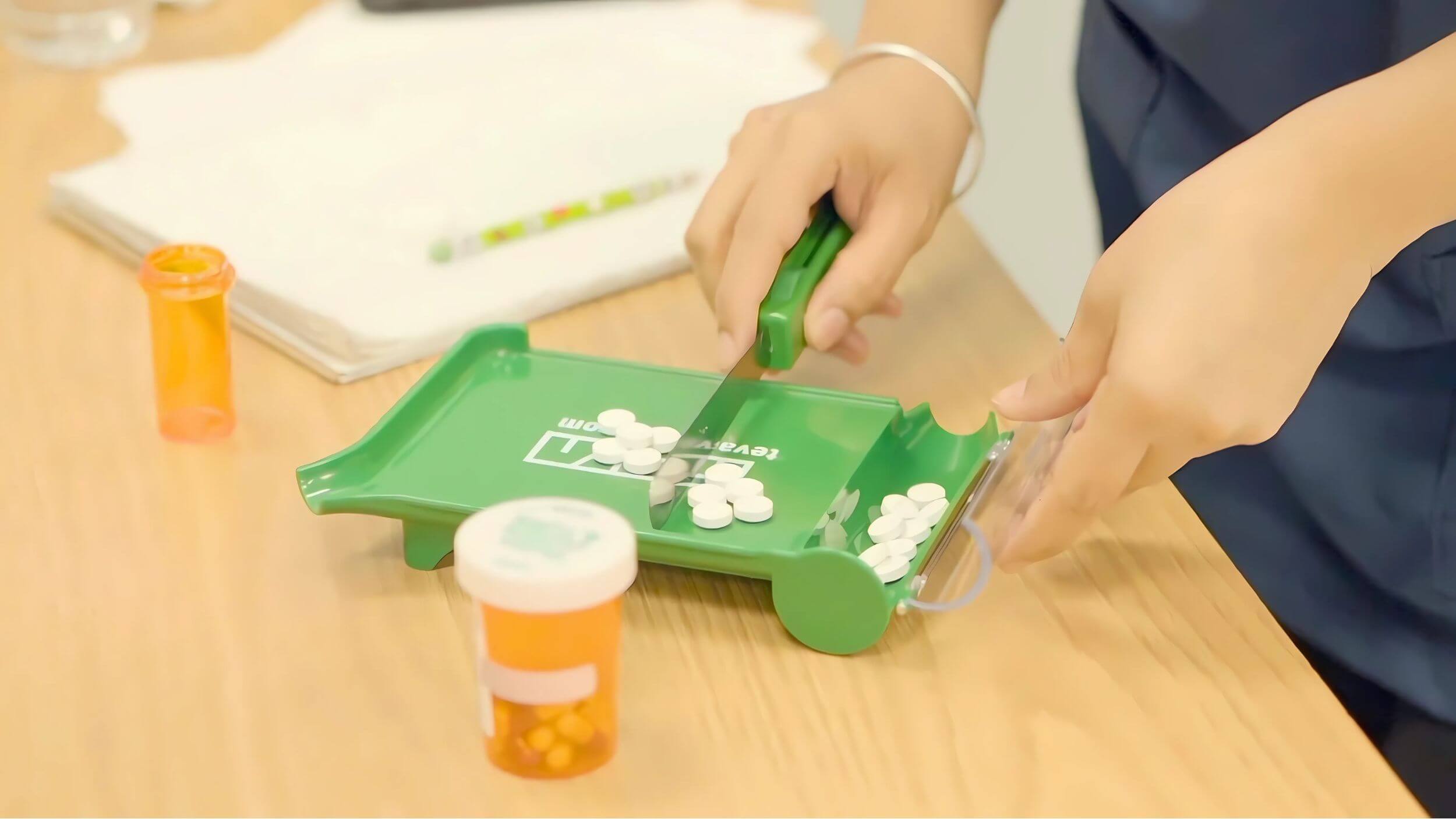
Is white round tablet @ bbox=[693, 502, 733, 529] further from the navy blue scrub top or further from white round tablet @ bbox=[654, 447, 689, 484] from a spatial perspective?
the navy blue scrub top

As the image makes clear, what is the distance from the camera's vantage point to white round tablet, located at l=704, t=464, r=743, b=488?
61cm

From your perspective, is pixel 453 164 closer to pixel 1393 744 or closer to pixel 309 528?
pixel 309 528

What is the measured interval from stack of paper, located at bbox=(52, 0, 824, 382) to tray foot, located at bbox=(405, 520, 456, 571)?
0.59 feet

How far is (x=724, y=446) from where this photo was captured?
65 centimetres

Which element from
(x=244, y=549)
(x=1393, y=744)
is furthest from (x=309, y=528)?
(x=1393, y=744)

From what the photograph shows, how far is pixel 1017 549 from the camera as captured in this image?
0.59 metres

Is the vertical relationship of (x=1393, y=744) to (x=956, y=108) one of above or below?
below

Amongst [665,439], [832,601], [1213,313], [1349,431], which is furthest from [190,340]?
[1349,431]

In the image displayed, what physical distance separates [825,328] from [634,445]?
132 millimetres

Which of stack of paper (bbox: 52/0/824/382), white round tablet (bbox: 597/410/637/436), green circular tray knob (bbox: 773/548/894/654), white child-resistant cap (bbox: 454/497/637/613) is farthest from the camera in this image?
stack of paper (bbox: 52/0/824/382)

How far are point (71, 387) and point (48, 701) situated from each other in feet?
0.81

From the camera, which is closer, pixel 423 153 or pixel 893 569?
pixel 893 569

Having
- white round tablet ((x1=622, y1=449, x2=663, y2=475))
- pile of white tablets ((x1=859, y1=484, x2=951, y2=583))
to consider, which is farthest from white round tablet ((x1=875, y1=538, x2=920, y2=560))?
white round tablet ((x1=622, y1=449, x2=663, y2=475))

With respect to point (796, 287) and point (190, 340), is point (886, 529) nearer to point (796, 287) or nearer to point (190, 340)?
point (796, 287)
